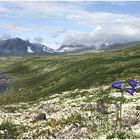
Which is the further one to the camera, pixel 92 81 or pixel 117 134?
pixel 92 81

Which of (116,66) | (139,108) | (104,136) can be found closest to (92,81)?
(116,66)

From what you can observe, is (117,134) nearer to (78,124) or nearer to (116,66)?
(78,124)

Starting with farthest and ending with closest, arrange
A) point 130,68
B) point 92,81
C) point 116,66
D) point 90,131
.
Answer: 1. point 116,66
2. point 130,68
3. point 92,81
4. point 90,131

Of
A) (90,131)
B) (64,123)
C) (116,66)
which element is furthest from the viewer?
(116,66)

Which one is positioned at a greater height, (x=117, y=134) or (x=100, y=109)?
(x=100, y=109)

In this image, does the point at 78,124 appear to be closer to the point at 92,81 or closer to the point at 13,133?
the point at 13,133

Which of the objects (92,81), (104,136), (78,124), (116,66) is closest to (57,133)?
(78,124)

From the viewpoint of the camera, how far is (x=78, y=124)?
815 inches

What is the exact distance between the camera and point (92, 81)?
260ft

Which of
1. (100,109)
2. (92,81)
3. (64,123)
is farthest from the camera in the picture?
(92,81)

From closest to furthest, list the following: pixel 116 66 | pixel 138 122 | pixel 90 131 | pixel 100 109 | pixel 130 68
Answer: pixel 100 109 < pixel 90 131 < pixel 138 122 < pixel 130 68 < pixel 116 66

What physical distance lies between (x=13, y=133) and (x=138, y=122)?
24.6 ft

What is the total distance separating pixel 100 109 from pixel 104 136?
1.24 m

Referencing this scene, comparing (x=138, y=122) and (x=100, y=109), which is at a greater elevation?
(x=100, y=109)
